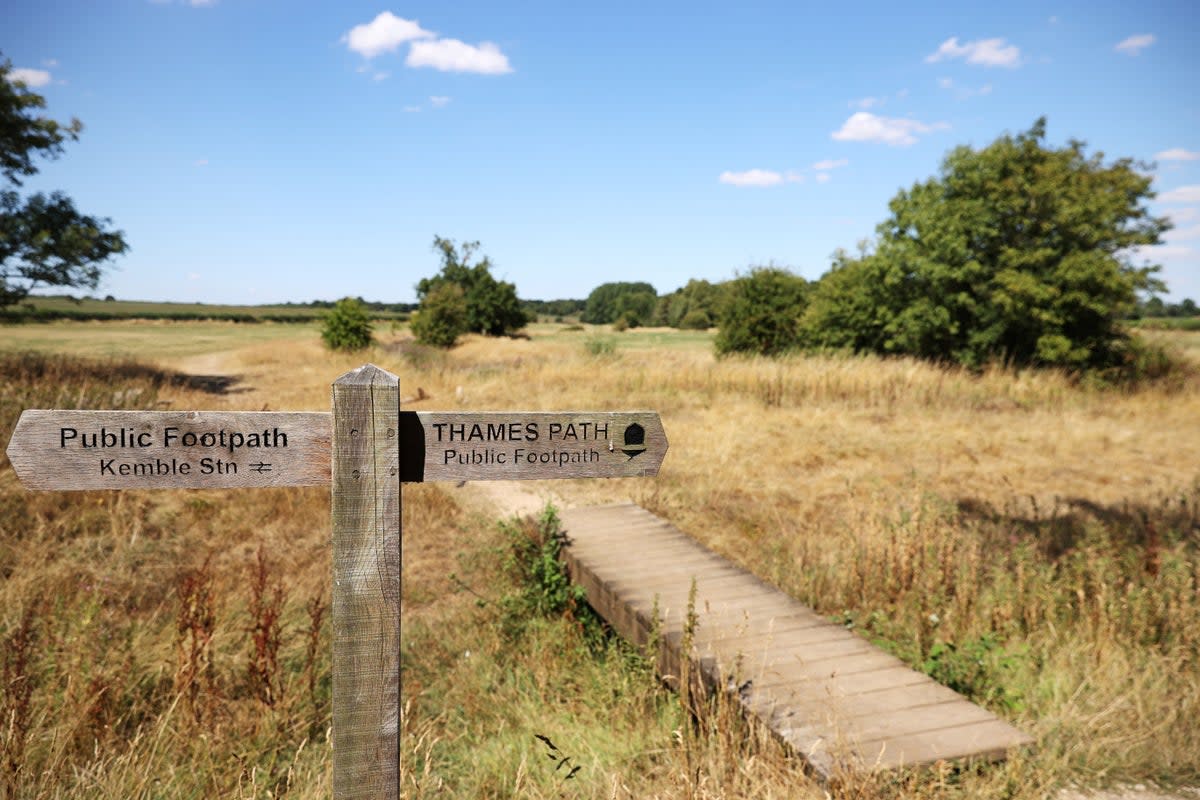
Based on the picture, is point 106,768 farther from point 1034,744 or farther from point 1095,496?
point 1095,496

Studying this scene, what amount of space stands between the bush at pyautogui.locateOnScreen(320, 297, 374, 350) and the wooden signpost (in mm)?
22912

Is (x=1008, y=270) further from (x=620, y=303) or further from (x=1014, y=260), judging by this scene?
(x=620, y=303)

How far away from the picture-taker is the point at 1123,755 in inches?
109

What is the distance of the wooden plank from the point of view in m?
1.69

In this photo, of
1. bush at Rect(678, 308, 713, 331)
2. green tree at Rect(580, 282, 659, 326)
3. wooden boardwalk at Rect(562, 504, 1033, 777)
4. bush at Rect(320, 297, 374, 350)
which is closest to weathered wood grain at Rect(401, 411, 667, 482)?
wooden boardwalk at Rect(562, 504, 1033, 777)

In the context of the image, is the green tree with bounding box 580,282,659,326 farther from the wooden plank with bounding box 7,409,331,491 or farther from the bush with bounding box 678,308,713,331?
the wooden plank with bounding box 7,409,331,491

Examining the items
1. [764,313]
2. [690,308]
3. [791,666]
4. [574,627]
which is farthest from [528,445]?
[690,308]

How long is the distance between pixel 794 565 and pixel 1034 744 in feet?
8.17

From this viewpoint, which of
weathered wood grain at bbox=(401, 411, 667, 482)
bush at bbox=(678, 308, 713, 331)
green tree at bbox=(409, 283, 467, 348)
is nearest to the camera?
weathered wood grain at bbox=(401, 411, 667, 482)

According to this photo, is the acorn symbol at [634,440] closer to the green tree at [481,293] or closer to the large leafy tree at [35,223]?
the large leafy tree at [35,223]

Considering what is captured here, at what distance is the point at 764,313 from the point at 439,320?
645 inches

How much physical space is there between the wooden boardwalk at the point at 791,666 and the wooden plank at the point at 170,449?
1603 millimetres

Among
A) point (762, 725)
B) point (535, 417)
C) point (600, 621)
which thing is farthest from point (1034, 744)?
point (600, 621)

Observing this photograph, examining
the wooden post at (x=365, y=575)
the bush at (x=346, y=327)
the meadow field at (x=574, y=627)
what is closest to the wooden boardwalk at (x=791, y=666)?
the meadow field at (x=574, y=627)
